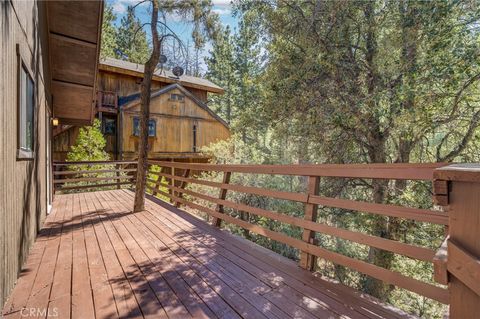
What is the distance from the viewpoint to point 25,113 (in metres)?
2.83

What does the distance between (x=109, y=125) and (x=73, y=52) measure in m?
8.73

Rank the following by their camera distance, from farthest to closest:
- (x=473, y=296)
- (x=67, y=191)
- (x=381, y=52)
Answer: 1. (x=67, y=191)
2. (x=381, y=52)
3. (x=473, y=296)

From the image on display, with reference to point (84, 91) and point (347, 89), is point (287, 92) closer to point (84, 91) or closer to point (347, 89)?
point (347, 89)

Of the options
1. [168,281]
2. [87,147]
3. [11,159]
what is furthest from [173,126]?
[168,281]

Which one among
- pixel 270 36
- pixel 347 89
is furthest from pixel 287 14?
pixel 347 89

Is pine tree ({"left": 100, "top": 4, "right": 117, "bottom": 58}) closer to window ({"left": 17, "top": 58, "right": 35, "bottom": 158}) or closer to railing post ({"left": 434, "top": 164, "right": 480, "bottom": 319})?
window ({"left": 17, "top": 58, "right": 35, "bottom": 158})

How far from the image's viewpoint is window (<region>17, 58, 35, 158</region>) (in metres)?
2.47

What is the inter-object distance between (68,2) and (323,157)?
19.5 ft

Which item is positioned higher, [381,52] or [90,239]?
[381,52]

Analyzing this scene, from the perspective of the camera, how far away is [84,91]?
660 cm

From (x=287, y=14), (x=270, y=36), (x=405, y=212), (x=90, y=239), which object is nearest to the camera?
(x=405, y=212)

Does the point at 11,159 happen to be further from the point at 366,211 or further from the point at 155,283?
the point at 366,211

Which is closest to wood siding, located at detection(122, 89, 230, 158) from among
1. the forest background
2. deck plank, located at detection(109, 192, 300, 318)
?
the forest background

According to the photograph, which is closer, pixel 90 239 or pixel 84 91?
pixel 90 239
